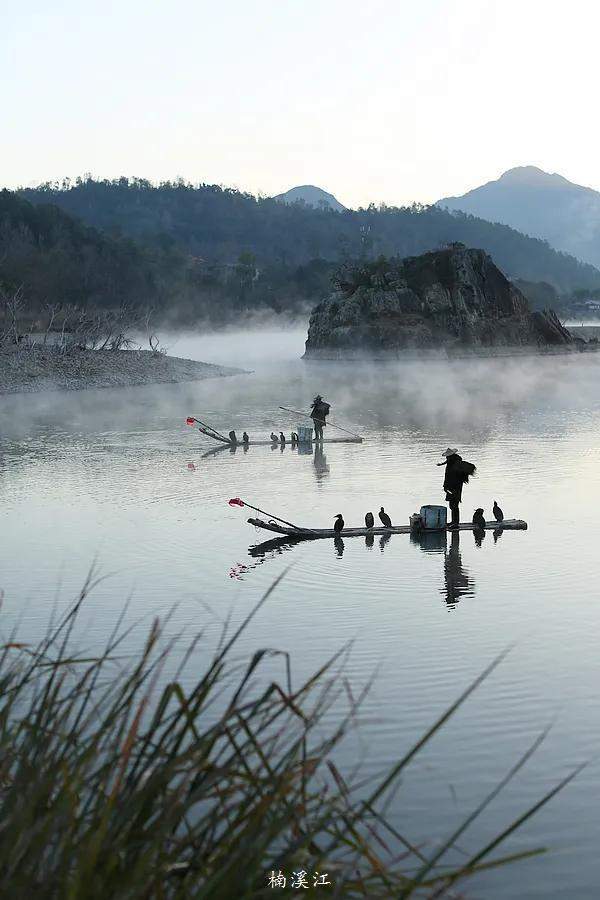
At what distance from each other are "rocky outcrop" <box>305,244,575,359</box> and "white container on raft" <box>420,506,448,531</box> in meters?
126

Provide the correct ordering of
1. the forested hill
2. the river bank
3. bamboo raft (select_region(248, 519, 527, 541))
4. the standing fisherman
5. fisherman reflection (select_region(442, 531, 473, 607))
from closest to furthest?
fisherman reflection (select_region(442, 531, 473, 607)), bamboo raft (select_region(248, 519, 527, 541)), the standing fisherman, the river bank, the forested hill

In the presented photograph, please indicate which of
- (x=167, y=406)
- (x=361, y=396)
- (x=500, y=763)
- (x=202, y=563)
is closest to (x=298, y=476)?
(x=202, y=563)

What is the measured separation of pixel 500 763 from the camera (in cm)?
1066

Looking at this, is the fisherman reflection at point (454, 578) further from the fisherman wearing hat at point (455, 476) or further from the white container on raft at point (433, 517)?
the fisherman wearing hat at point (455, 476)

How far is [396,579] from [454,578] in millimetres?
982

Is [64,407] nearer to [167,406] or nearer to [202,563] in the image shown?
[167,406]

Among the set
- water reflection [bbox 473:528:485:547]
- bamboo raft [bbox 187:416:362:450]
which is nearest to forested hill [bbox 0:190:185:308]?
bamboo raft [bbox 187:416:362:450]

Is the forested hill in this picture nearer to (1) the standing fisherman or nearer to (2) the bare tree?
(2) the bare tree

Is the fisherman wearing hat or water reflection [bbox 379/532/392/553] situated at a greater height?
the fisherman wearing hat

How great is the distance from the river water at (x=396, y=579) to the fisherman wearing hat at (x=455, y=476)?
0.97 meters

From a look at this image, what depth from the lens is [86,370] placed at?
8738 centimetres

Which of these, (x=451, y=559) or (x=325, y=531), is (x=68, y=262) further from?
(x=451, y=559)

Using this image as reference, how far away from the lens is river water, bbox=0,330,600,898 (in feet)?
34.0

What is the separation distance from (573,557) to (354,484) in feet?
35.4
